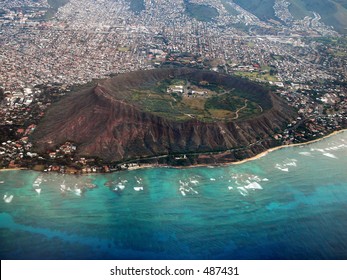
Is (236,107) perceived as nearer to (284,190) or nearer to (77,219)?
(284,190)

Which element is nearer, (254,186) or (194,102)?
(254,186)

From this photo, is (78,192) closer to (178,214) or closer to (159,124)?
(178,214)

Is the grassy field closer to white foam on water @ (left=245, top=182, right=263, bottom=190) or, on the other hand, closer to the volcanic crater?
the volcanic crater

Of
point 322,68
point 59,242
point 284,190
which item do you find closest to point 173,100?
point 284,190

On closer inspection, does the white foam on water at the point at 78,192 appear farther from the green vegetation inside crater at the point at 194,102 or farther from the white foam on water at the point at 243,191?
the white foam on water at the point at 243,191

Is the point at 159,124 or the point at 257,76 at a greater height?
the point at 257,76

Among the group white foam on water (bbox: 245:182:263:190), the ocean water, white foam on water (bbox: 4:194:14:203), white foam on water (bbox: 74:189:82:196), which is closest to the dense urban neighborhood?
white foam on water (bbox: 74:189:82:196)


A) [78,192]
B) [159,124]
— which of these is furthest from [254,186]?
[78,192]
